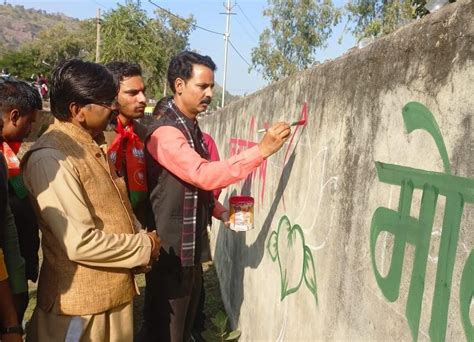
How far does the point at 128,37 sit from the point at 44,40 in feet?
103

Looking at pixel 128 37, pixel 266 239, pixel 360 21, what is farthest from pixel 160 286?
pixel 360 21

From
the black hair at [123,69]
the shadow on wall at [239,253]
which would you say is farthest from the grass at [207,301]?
the black hair at [123,69]

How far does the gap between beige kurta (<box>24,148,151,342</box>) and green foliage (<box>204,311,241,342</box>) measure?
1.73 metres

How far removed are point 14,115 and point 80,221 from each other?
0.89 m

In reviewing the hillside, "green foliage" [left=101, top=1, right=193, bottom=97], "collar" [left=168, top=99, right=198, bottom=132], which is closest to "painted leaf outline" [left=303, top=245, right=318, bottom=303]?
"collar" [left=168, top=99, right=198, bottom=132]

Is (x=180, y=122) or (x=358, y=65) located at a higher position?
(x=358, y=65)

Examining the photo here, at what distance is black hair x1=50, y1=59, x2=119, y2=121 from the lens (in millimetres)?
1814

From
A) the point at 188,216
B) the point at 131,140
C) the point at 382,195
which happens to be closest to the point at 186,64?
the point at 131,140

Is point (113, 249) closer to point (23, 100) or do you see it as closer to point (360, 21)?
point (23, 100)

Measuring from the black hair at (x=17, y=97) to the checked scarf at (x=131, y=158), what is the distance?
1.50 feet

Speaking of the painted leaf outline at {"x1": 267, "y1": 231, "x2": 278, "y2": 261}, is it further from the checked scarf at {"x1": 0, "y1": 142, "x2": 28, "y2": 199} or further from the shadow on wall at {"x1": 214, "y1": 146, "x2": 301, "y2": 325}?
the checked scarf at {"x1": 0, "y1": 142, "x2": 28, "y2": 199}

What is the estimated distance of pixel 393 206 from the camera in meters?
1.42

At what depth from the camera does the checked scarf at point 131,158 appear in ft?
8.70

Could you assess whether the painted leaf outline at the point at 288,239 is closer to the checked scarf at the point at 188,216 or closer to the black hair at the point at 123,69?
the checked scarf at the point at 188,216
